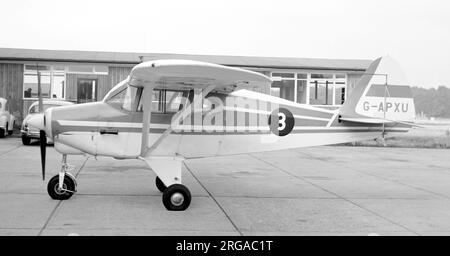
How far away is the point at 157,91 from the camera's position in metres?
8.79

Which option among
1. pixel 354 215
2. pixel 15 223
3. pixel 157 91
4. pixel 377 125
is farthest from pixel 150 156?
pixel 377 125

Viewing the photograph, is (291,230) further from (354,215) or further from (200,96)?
(200,96)

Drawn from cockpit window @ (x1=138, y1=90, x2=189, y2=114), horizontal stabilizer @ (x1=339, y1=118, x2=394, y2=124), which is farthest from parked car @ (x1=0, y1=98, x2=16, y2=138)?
horizontal stabilizer @ (x1=339, y1=118, x2=394, y2=124)

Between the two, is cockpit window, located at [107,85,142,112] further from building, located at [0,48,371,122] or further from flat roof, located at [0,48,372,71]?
flat roof, located at [0,48,372,71]

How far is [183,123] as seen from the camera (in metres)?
8.85

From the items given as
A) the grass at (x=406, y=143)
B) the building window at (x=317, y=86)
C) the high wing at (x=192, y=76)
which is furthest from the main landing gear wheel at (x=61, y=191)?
the building window at (x=317, y=86)

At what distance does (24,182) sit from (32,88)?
52.1ft

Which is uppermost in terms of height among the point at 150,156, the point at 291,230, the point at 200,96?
the point at 200,96

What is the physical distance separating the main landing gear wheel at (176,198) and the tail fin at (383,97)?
359 cm

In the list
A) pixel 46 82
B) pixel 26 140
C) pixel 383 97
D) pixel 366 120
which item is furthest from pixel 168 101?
pixel 46 82

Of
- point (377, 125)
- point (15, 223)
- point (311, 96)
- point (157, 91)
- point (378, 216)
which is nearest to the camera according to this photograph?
point (15, 223)

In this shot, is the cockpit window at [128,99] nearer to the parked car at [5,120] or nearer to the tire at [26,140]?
the tire at [26,140]

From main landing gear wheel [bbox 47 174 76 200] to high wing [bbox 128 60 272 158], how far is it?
4.31ft

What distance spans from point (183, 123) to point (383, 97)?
392cm
